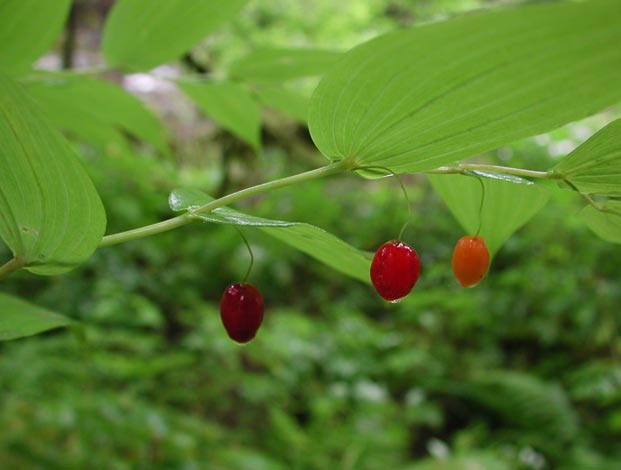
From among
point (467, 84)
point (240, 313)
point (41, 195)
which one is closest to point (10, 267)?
point (41, 195)

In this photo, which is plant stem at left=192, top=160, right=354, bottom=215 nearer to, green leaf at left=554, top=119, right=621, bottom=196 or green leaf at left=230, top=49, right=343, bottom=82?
green leaf at left=554, top=119, right=621, bottom=196

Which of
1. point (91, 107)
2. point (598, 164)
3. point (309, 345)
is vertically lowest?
point (598, 164)

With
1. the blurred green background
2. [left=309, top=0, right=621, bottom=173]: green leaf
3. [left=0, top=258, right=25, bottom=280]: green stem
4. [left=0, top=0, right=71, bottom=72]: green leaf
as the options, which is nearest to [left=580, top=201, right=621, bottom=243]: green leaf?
[left=309, top=0, right=621, bottom=173]: green leaf

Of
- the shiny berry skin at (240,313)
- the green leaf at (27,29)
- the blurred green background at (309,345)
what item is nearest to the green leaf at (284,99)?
the green leaf at (27,29)

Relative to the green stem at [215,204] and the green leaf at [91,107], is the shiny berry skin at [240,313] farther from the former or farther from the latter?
the green leaf at [91,107]

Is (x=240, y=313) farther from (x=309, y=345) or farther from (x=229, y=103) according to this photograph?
(x=309, y=345)

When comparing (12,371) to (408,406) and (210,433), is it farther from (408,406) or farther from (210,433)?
(408,406)
